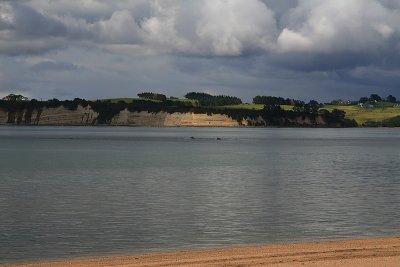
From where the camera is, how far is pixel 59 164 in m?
73.8

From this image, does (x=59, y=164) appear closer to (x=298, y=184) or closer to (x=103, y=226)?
(x=298, y=184)

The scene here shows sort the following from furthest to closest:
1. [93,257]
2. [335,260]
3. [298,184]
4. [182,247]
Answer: [298,184], [182,247], [93,257], [335,260]

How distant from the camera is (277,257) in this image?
19531mm

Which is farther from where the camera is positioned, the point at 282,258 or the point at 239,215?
the point at 239,215

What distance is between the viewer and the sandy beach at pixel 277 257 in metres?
18.4

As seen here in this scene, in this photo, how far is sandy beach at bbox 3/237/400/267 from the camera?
18.4 m

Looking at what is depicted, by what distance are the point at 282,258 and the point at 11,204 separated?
21212 millimetres

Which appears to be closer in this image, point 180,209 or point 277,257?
point 277,257

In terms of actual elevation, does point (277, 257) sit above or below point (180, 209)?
above

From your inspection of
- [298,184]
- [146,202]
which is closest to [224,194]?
[146,202]

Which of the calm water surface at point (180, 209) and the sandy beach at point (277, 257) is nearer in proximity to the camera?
the sandy beach at point (277, 257)

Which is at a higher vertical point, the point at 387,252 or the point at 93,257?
the point at 387,252

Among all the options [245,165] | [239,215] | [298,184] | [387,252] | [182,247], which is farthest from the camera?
[245,165]

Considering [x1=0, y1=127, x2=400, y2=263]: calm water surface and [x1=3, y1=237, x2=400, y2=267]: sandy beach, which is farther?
[x1=0, y1=127, x2=400, y2=263]: calm water surface
